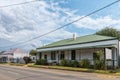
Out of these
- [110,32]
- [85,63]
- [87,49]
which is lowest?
[85,63]

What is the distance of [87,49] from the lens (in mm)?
39469

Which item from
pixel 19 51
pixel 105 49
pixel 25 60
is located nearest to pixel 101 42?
pixel 105 49

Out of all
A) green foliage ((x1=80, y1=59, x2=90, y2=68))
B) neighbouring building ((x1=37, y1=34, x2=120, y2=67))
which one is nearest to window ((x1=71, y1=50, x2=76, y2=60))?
neighbouring building ((x1=37, y1=34, x2=120, y2=67))

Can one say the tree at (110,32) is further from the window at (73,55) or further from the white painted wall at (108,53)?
the white painted wall at (108,53)

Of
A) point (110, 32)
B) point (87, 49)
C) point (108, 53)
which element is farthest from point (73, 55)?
point (110, 32)

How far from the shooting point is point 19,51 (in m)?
95.7

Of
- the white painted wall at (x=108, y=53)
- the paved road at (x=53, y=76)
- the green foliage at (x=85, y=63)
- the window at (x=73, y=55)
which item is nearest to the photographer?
the paved road at (x=53, y=76)

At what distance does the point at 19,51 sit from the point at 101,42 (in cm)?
6399

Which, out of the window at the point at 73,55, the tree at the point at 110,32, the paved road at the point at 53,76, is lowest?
the paved road at the point at 53,76

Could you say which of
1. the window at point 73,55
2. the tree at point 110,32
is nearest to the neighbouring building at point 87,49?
the window at point 73,55

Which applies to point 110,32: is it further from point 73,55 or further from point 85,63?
point 85,63

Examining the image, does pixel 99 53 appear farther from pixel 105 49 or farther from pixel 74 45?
pixel 74 45

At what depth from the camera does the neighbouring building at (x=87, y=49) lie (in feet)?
111

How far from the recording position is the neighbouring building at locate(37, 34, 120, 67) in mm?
33938
